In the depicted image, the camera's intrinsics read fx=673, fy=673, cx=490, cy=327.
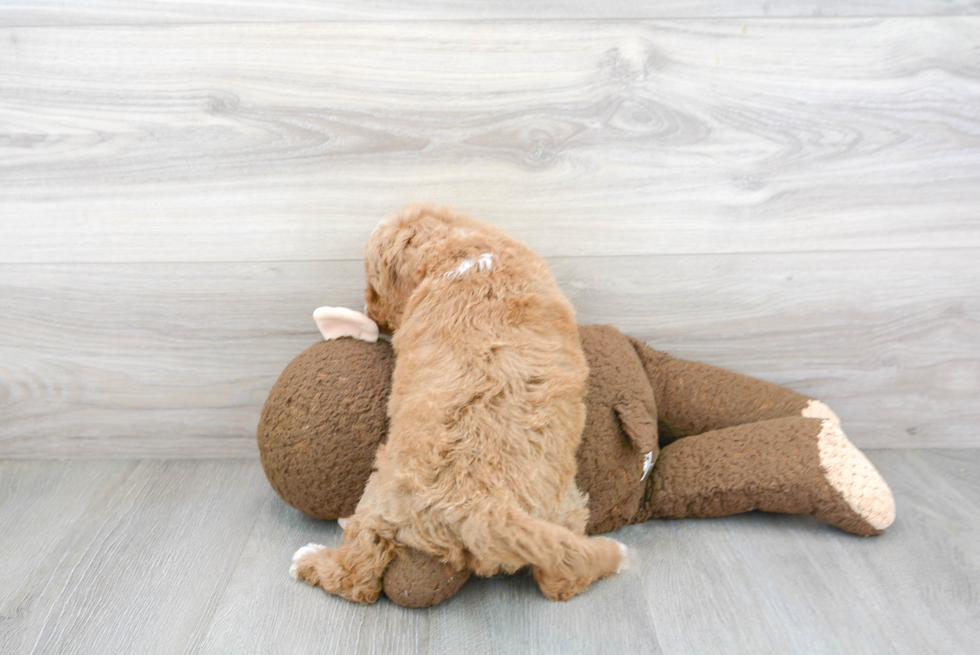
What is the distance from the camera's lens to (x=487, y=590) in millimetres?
808

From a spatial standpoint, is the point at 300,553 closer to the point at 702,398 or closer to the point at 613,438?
the point at 613,438

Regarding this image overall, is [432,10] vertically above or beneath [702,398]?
above

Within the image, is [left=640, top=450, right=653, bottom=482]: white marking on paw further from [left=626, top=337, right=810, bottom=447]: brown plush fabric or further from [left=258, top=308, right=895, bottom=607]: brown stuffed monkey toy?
[left=626, top=337, right=810, bottom=447]: brown plush fabric

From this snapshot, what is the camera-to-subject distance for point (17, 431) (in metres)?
1.12

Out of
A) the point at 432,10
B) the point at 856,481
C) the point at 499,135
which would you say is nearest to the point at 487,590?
the point at 856,481

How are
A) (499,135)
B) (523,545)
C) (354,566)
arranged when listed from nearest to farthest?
1. (523,545)
2. (354,566)
3. (499,135)

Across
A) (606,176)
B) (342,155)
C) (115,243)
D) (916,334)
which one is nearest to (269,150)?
(342,155)

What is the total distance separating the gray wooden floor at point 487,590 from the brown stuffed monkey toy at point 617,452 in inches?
1.8

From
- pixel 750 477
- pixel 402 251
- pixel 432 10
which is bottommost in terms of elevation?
pixel 750 477

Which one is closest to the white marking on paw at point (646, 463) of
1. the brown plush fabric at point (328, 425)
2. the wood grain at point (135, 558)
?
the brown plush fabric at point (328, 425)

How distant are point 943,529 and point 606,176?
67 cm

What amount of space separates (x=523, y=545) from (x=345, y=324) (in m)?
0.40

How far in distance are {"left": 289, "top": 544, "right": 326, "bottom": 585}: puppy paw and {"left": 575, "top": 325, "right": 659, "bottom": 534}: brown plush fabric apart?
340 mm

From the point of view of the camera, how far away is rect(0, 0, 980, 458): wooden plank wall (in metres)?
0.95
